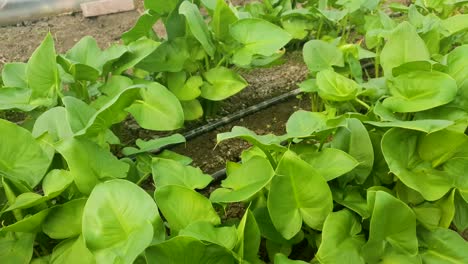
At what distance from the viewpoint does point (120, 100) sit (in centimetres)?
97

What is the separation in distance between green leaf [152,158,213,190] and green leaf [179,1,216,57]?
462mm

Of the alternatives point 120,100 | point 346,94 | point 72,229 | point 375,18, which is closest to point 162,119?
point 120,100

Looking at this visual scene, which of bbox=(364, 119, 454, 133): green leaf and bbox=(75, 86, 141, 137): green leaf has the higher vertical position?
bbox=(75, 86, 141, 137): green leaf

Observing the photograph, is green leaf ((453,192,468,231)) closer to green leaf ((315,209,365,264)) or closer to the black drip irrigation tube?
green leaf ((315,209,365,264))

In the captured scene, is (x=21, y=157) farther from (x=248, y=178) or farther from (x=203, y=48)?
(x=203, y=48)

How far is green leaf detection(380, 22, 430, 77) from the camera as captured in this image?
1.30m

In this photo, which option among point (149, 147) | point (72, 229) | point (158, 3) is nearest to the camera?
point (72, 229)

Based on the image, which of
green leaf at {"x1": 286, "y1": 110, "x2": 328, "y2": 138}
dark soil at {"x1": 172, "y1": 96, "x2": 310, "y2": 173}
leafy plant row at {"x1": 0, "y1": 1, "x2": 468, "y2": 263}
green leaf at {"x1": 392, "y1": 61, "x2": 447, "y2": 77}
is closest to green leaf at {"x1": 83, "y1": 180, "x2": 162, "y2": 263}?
leafy plant row at {"x1": 0, "y1": 1, "x2": 468, "y2": 263}

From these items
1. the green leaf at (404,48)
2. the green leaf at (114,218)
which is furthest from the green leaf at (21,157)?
the green leaf at (404,48)

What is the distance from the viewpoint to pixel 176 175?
Result: 1.05m

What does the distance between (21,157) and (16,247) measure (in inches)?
7.2

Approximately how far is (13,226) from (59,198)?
0.16 metres

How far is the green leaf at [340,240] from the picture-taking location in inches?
35.2

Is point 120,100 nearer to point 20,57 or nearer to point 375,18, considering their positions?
point 375,18
